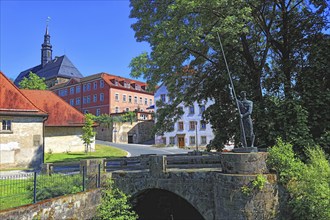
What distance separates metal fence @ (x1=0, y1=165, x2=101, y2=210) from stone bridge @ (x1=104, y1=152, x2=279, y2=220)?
1.01m

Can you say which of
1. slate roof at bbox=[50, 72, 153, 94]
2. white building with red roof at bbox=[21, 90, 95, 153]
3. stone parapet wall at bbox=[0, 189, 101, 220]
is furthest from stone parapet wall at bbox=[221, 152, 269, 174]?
slate roof at bbox=[50, 72, 153, 94]

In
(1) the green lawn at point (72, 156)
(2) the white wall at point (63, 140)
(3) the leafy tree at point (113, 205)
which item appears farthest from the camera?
(2) the white wall at point (63, 140)

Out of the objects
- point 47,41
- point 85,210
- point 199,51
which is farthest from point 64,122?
point 47,41

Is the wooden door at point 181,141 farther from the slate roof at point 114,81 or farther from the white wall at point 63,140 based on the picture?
the white wall at point 63,140

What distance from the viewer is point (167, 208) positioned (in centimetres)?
1453

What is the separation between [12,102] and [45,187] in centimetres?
1360

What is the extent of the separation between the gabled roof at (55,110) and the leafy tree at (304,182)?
23313 millimetres

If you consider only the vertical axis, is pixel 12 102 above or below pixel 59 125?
above

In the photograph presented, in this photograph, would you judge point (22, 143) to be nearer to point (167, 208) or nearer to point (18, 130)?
point (18, 130)

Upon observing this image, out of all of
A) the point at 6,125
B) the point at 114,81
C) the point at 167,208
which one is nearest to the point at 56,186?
the point at 167,208

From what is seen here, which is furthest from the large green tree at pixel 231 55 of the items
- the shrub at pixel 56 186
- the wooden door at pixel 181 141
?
the wooden door at pixel 181 141

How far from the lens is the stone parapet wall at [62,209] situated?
25.7 feet

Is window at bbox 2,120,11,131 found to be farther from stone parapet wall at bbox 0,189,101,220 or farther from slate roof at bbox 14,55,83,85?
slate roof at bbox 14,55,83,85

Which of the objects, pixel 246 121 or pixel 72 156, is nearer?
pixel 246 121
